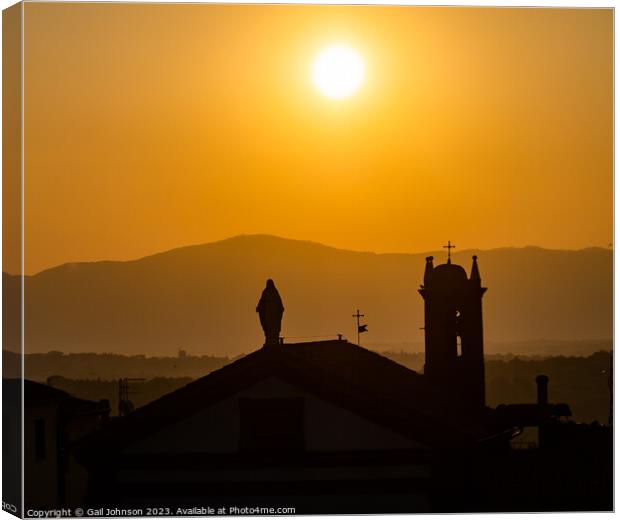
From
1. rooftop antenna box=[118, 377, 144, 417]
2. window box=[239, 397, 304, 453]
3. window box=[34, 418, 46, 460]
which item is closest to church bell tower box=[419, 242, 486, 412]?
window box=[239, 397, 304, 453]

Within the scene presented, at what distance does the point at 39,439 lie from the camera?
16.1 metres

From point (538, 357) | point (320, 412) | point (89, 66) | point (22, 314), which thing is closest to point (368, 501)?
point (320, 412)

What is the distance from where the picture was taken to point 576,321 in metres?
16.4

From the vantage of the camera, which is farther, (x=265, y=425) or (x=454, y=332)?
(x=454, y=332)

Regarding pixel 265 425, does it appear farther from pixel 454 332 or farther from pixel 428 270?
pixel 454 332

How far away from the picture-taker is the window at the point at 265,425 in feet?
53.1

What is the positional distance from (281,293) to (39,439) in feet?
7.26

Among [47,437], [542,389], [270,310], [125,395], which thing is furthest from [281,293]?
[542,389]

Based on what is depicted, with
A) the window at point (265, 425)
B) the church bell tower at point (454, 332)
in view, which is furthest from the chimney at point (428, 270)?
the window at point (265, 425)

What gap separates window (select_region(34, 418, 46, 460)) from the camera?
1605 cm

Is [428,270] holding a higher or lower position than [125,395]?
higher

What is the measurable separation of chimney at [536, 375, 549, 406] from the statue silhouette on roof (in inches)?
85.2

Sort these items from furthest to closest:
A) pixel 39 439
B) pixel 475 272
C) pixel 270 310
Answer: pixel 475 272
pixel 270 310
pixel 39 439

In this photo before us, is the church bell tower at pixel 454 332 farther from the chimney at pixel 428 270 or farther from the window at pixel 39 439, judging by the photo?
the window at pixel 39 439
